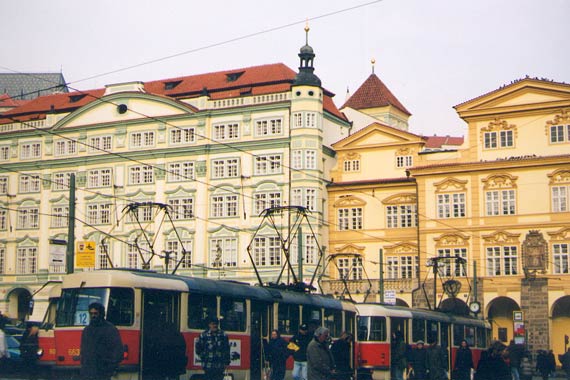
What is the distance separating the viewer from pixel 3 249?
248 feet

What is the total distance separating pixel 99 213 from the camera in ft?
238

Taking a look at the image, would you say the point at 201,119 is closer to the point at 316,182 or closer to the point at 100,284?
the point at 316,182

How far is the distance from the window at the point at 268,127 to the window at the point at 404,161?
813cm

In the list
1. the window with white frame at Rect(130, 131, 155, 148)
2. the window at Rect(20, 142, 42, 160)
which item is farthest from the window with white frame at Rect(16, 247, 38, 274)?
the window with white frame at Rect(130, 131, 155, 148)

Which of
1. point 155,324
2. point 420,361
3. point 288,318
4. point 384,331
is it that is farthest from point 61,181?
point 155,324

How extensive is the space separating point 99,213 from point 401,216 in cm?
2275

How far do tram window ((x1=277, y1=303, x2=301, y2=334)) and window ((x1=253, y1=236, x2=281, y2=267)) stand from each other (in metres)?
33.7

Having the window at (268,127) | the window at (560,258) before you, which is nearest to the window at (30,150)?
the window at (268,127)

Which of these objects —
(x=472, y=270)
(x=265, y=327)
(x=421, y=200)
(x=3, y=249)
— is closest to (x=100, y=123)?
(x=3, y=249)

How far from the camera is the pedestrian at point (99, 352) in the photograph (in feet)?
44.6

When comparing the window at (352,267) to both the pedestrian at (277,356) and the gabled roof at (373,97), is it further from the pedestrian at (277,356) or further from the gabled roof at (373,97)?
the pedestrian at (277,356)

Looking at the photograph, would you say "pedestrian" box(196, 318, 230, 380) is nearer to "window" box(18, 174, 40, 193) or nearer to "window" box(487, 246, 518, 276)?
"window" box(487, 246, 518, 276)

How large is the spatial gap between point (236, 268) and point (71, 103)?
21214mm

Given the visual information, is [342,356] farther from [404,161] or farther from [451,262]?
[404,161]
